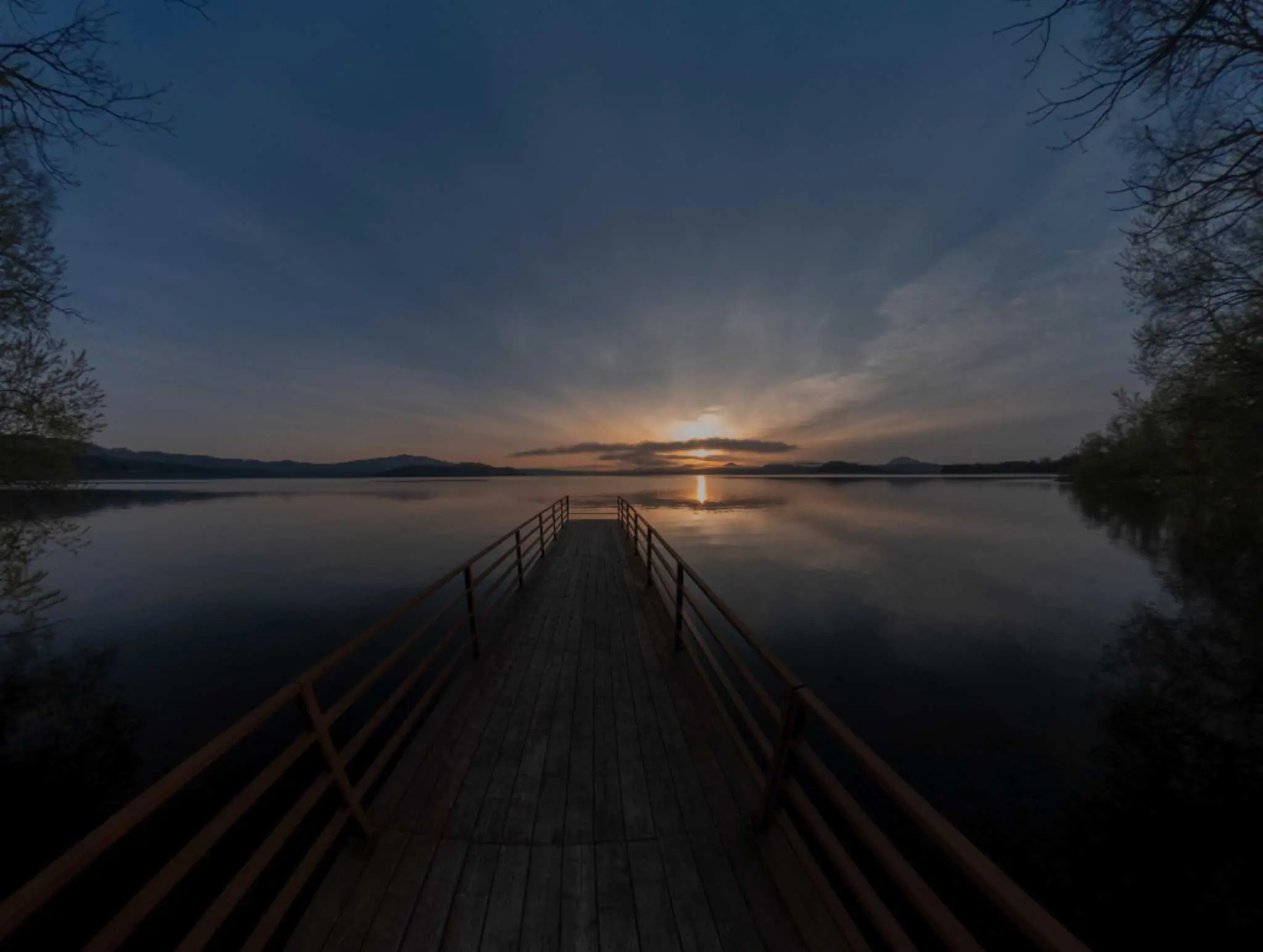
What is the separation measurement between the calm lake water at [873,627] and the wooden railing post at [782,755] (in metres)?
4.53

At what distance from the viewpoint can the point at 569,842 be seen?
328 cm

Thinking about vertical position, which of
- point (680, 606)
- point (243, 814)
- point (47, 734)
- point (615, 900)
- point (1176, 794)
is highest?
point (680, 606)

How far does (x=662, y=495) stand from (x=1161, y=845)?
247 feet

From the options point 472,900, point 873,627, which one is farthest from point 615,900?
point 873,627

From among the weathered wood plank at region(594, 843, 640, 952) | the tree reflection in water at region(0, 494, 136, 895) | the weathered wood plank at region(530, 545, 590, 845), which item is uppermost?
the weathered wood plank at region(530, 545, 590, 845)

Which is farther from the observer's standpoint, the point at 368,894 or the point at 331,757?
the point at 331,757

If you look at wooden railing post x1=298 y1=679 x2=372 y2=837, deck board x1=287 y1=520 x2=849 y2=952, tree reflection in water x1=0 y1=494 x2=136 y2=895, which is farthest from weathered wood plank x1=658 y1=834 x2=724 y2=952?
tree reflection in water x1=0 y1=494 x2=136 y2=895

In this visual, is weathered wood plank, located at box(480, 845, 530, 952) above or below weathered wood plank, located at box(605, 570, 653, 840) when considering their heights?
below

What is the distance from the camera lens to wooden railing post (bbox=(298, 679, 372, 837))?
282 centimetres

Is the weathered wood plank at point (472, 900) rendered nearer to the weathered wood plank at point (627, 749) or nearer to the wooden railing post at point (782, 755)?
the weathered wood plank at point (627, 749)

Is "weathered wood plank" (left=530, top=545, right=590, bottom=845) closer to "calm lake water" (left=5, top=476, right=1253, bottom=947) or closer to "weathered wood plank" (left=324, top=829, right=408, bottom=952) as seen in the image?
"weathered wood plank" (left=324, top=829, right=408, bottom=952)

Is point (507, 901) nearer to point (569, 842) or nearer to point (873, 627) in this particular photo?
point (569, 842)

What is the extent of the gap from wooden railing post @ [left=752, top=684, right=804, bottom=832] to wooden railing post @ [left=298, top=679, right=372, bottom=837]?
9.33 feet

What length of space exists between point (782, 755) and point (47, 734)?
43.3 feet
